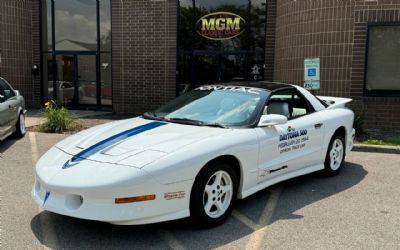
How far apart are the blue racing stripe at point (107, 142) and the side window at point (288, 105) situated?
1.39 metres

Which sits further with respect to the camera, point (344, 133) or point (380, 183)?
point (344, 133)

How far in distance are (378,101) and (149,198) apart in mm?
8572

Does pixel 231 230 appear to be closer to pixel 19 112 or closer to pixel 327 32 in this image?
pixel 19 112

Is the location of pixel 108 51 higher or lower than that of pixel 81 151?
higher

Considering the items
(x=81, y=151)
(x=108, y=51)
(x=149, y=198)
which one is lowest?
(x=149, y=198)

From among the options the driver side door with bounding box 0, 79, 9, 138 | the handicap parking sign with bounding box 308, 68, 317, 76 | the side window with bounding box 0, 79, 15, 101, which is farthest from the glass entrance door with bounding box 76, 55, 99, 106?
the handicap parking sign with bounding box 308, 68, 317, 76

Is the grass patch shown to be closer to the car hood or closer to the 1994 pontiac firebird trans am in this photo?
the 1994 pontiac firebird trans am

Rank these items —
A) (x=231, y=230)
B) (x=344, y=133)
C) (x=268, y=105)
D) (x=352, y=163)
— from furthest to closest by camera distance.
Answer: (x=352, y=163), (x=344, y=133), (x=268, y=105), (x=231, y=230)

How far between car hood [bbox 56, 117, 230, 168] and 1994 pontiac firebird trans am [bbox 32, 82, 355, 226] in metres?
0.01

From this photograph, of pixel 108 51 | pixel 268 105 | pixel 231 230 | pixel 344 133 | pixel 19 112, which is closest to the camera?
pixel 231 230

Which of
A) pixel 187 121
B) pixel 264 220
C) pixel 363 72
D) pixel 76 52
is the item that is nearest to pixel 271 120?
pixel 187 121

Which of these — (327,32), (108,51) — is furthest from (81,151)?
(108,51)

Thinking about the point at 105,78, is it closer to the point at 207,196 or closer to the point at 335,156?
the point at 335,156

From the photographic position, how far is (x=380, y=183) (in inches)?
241
